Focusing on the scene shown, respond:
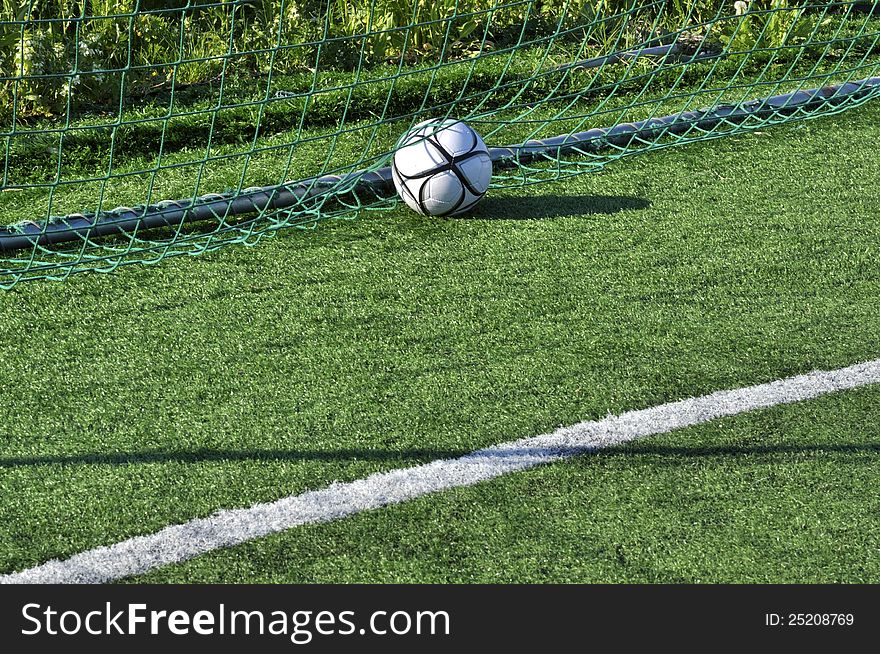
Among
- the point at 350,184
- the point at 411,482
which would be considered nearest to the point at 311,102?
the point at 350,184

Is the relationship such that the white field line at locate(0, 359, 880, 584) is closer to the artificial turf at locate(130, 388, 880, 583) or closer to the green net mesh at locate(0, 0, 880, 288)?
the artificial turf at locate(130, 388, 880, 583)

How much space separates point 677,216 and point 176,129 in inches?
106

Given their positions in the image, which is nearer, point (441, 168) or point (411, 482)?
point (411, 482)

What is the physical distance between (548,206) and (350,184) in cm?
92

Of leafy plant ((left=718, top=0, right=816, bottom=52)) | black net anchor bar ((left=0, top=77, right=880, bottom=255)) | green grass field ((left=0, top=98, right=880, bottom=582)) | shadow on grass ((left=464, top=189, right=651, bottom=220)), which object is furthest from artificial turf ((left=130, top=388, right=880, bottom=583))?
leafy plant ((left=718, top=0, right=816, bottom=52))

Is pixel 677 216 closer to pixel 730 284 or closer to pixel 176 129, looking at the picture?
pixel 730 284

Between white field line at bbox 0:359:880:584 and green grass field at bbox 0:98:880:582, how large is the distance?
1.8 inches

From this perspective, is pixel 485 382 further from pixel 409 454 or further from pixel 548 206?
pixel 548 206

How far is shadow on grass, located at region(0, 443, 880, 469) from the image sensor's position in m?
3.28

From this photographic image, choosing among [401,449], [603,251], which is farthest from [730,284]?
[401,449]

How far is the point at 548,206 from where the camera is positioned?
5094 millimetres

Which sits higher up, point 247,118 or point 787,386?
point 787,386

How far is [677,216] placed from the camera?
4.99m

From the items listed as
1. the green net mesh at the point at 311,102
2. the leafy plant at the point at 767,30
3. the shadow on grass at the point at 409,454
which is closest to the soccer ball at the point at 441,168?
the green net mesh at the point at 311,102
